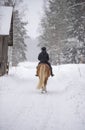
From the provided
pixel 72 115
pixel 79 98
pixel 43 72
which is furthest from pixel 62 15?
pixel 72 115

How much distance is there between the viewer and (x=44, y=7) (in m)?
55.3

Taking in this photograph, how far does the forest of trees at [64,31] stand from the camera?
127 ft

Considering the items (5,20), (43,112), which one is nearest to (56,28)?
(5,20)

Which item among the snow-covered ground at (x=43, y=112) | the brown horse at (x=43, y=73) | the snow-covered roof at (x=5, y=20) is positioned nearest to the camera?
the snow-covered ground at (x=43, y=112)

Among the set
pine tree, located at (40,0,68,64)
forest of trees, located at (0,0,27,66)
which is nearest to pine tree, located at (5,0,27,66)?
forest of trees, located at (0,0,27,66)

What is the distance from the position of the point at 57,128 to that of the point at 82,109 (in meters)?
2.65

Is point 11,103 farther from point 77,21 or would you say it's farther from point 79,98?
point 77,21

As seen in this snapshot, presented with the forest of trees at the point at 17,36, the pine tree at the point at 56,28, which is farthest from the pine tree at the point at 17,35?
the pine tree at the point at 56,28

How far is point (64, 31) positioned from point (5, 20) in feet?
62.9

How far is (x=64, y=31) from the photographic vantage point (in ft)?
152

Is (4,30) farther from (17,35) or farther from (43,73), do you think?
(17,35)

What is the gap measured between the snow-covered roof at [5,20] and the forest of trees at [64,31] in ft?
19.8

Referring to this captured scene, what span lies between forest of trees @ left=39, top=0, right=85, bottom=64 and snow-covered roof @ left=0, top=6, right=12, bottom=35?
603 centimetres

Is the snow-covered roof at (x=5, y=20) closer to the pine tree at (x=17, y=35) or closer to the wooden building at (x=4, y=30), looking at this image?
the wooden building at (x=4, y=30)
